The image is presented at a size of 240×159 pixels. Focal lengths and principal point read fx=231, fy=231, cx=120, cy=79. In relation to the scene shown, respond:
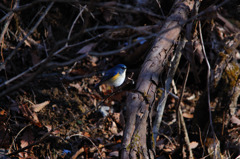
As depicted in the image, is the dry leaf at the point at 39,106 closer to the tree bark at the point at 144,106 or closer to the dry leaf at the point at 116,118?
the dry leaf at the point at 116,118

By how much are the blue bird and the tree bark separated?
1.45 meters

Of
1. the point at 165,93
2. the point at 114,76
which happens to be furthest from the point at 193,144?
the point at 114,76

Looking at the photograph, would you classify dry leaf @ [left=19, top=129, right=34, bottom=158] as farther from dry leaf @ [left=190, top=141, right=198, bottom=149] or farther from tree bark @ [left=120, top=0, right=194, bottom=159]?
dry leaf @ [left=190, top=141, right=198, bottom=149]

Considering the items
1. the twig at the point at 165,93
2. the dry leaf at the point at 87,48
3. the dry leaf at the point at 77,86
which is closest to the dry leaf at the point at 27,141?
the dry leaf at the point at 77,86

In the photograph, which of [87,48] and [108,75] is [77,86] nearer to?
[108,75]

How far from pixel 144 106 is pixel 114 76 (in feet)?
7.17

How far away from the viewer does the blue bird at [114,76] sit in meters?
5.00

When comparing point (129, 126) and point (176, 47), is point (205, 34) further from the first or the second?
point (129, 126)

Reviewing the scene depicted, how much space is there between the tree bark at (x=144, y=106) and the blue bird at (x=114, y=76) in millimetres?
1454

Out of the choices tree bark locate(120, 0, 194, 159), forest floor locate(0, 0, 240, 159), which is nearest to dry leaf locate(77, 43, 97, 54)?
forest floor locate(0, 0, 240, 159)

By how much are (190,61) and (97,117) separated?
7.10ft

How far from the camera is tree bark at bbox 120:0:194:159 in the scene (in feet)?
8.79

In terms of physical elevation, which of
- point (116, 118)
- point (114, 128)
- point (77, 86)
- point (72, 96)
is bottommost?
point (114, 128)

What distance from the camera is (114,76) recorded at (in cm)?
511
